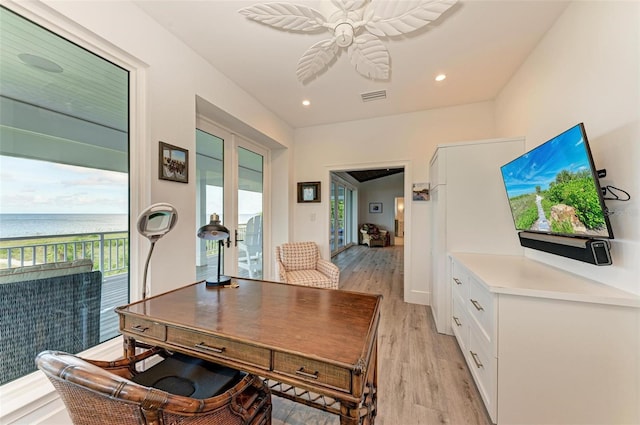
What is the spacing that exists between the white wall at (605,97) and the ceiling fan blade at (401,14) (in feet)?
3.11

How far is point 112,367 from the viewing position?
3.41ft

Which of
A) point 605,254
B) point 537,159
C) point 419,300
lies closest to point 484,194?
point 537,159

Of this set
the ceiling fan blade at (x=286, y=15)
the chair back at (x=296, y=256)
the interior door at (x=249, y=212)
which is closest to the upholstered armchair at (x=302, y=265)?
the chair back at (x=296, y=256)

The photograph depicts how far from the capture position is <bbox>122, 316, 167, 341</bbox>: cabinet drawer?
1.11 m

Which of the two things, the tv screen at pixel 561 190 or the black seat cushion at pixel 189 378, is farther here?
the tv screen at pixel 561 190

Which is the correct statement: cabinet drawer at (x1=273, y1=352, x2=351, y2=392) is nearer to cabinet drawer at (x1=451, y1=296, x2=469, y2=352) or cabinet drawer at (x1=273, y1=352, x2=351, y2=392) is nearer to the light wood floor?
the light wood floor

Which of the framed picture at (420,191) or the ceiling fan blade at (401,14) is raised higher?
the ceiling fan blade at (401,14)

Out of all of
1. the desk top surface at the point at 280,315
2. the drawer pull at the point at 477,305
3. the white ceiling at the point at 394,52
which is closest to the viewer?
the desk top surface at the point at 280,315

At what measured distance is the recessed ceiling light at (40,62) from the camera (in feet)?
4.13

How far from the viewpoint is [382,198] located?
952cm

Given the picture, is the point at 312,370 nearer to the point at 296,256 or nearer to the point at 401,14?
the point at 401,14

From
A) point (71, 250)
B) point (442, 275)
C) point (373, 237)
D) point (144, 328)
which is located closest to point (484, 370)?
point (442, 275)

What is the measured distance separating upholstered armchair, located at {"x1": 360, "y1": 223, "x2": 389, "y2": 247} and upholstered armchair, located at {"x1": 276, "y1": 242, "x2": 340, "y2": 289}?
17.9ft

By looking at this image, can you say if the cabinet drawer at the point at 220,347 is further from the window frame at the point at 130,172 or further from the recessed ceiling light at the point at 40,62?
the recessed ceiling light at the point at 40,62
